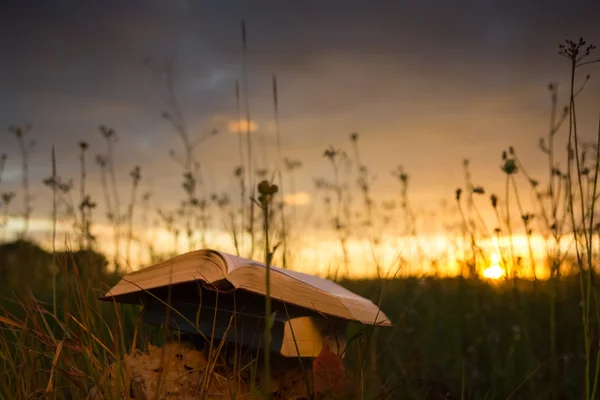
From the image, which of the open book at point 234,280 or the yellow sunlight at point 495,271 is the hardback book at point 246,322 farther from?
the yellow sunlight at point 495,271

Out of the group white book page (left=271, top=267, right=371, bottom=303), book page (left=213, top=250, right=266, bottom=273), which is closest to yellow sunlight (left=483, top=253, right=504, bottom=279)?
white book page (left=271, top=267, right=371, bottom=303)

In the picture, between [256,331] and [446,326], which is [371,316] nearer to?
[256,331]

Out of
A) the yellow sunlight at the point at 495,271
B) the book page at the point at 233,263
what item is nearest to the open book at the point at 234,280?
the book page at the point at 233,263

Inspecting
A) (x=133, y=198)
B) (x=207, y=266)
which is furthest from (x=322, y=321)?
(x=133, y=198)

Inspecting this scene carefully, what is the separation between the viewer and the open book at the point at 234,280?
162cm

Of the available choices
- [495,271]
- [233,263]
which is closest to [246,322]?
[233,263]

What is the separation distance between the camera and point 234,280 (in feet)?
5.26

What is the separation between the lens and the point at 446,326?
397cm

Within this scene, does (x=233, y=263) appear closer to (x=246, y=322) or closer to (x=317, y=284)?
(x=246, y=322)

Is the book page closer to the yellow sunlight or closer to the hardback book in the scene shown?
the hardback book

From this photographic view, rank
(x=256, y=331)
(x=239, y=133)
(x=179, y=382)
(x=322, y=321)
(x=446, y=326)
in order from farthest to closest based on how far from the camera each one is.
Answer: (x=446, y=326) < (x=239, y=133) < (x=322, y=321) < (x=256, y=331) < (x=179, y=382)

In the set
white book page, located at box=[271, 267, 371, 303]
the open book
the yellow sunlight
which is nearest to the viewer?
the open book

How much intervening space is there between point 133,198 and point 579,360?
2806 millimetres

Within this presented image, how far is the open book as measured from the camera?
5.31ft
